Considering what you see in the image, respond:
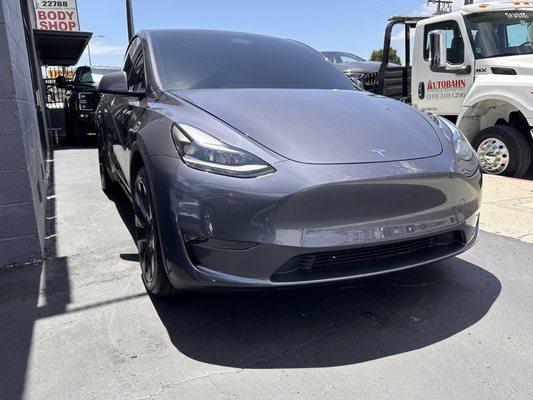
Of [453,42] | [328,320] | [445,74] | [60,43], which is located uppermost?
[453,42]

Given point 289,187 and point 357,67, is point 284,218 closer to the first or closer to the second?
point 289,187

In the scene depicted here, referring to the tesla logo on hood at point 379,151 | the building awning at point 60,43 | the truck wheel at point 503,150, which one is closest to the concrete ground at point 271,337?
the tesla logo on hood at point 379,151

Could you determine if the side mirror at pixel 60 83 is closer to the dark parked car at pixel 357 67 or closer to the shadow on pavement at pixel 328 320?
the dark parked car at pixel 357 67

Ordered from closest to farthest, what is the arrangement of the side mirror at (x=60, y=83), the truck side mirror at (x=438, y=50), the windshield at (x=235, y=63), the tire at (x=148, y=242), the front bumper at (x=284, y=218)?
the front bumper at (x=284, y=218) → the tire at (x=148, y=242) → the windshield at (x=235, y=63) → the truck side mirror at (x=438, y=50) → the side mirror at (x=60, y=83)

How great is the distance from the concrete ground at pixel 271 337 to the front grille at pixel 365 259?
362 millimetres

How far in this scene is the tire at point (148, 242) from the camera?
264 centimetres

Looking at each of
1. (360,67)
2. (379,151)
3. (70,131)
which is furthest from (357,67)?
(379,151)

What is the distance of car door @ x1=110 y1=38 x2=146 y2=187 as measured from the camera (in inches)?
128

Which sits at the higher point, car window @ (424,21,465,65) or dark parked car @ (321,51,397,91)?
car window @ (424,21,465,65)

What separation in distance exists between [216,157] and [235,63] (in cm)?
141

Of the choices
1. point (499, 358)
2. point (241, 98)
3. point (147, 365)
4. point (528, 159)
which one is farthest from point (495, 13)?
point (147, 365)

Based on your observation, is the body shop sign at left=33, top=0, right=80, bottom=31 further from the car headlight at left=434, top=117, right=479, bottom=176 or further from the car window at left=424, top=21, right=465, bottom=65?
the car headlight at left=434, top=117, right=479, bottom=176

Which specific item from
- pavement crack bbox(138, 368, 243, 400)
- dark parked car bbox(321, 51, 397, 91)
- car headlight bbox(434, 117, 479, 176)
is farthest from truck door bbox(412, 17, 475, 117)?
pavement crack bbox(138, 368, 243, 400)

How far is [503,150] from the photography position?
6.30 m
